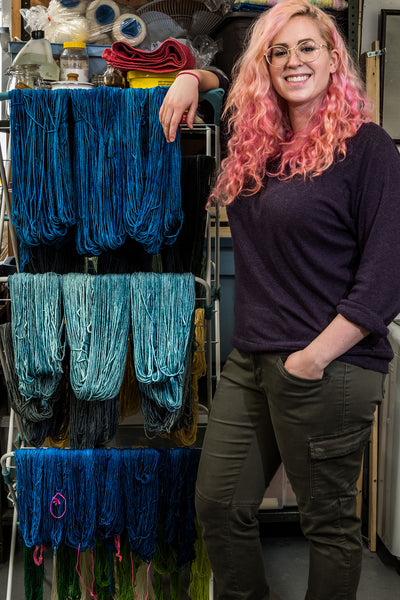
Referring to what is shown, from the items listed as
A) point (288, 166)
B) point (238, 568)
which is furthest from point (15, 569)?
point (288, 166)

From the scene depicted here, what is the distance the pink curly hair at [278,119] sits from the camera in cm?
140

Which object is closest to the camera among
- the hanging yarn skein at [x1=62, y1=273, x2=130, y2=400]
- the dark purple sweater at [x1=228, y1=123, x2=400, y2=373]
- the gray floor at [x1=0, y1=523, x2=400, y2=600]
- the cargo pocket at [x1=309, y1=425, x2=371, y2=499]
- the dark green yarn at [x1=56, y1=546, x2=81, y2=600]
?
the dark purple sweater at [x1=228, y1=123, x2=400, y2=373]

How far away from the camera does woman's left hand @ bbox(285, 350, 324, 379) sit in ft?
4.49

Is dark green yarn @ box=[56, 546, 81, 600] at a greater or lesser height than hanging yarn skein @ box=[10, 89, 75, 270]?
lesser

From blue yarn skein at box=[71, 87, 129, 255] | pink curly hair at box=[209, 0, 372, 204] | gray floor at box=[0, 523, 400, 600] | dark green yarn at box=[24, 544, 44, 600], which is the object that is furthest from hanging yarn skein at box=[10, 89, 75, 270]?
gray floor at box=[0, 523, 400, 600]

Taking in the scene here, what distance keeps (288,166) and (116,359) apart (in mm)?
673

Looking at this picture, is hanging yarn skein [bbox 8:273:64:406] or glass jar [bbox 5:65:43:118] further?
glass jar [bbox 5:65:43:118]

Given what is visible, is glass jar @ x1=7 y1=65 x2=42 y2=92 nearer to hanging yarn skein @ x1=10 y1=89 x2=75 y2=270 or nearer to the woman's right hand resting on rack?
hanging yarn skein @ x1=10 y1=89 x2=75 y2=270

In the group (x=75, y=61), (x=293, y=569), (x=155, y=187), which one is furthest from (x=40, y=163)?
(x=293, y=569)

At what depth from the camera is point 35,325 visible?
1688 millimetres

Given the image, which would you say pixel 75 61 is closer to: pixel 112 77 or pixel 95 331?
pixel 112 77

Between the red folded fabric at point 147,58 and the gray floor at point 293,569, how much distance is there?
173 cm

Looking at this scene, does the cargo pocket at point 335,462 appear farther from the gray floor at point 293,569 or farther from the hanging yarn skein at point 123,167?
the gray floor at point 293,569

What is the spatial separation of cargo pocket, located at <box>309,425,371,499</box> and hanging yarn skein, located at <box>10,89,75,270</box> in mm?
839
